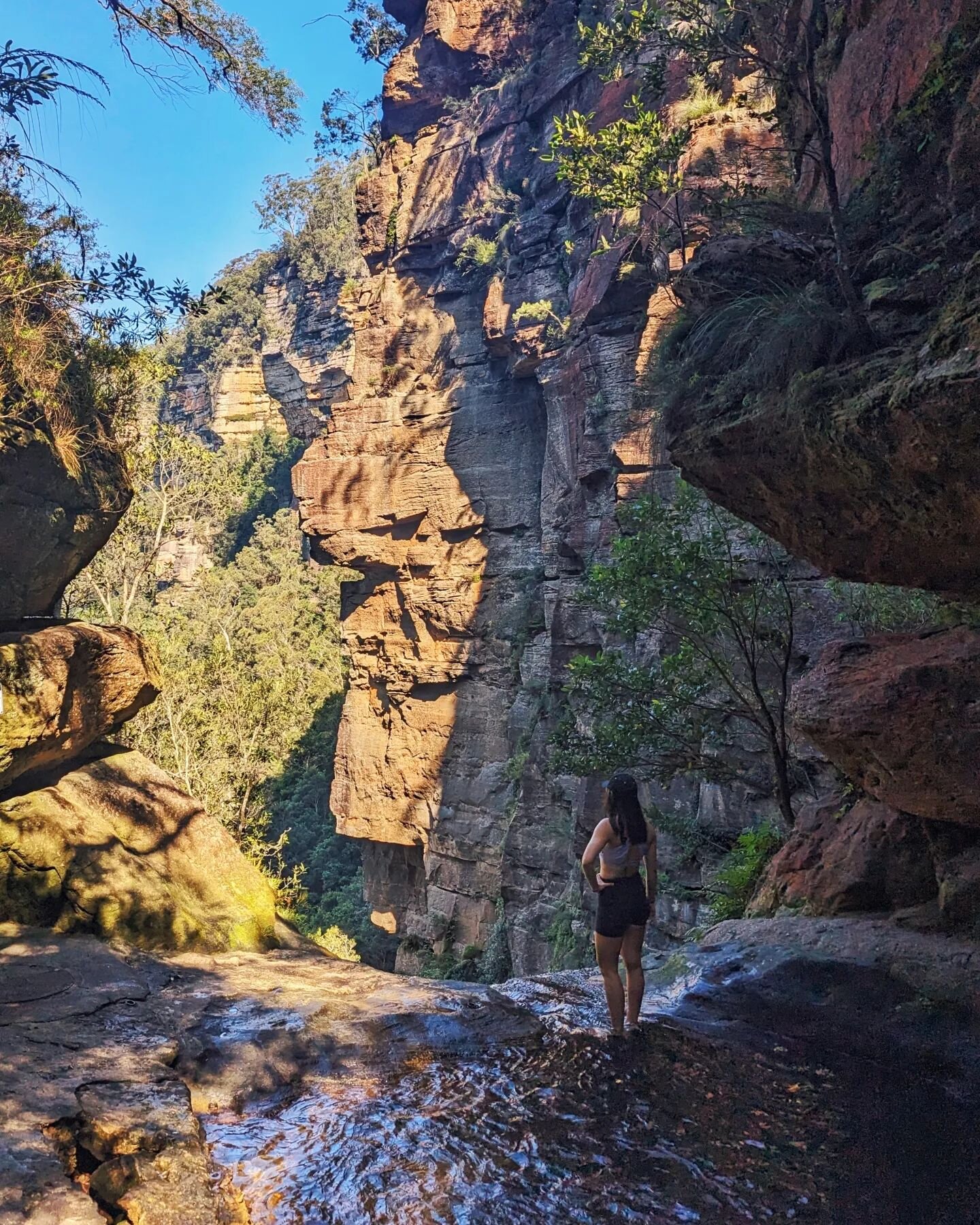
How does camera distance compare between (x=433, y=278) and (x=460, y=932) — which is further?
(x=433, y=278)

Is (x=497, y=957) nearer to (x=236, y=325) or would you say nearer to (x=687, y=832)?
(x=687, y=832)

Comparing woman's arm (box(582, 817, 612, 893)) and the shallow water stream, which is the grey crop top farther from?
the shallow water stream

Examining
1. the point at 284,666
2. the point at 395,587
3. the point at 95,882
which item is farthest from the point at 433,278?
the point at 95,882

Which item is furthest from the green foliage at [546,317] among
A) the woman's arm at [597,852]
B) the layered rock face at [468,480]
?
the woman's arm at [597,852]

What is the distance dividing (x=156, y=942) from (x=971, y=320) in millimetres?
8087

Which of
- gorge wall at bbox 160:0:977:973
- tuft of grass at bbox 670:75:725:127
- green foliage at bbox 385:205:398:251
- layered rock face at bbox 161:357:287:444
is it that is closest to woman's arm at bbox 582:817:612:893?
gorge wall at bbox 160:0:977:973

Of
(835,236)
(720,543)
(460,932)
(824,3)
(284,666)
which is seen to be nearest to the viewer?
(835,236)

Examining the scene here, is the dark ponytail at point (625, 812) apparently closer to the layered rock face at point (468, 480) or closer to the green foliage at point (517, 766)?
the layered rock face at point (468, 480)

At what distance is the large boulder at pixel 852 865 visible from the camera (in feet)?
20.8

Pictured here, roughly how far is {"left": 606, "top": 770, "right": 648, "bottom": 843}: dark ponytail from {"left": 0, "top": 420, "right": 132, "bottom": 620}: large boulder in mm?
7156

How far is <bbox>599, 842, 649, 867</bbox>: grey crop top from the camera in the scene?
16.3 feet

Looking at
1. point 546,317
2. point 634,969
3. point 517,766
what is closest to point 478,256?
point 546,317

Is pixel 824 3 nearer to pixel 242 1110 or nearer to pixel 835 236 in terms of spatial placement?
pixel 835 236

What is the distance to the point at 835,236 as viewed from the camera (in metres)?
5.45
